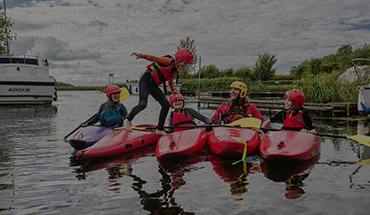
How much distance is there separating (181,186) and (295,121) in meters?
2.80

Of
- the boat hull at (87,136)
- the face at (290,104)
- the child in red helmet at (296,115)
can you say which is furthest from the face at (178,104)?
the face at (290,104)

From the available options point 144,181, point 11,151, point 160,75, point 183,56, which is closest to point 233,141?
point 144,181

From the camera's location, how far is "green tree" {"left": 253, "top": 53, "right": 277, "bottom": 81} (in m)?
35.8

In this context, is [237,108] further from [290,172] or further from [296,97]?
[290,172]

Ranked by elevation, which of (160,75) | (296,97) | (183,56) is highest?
(183,56)

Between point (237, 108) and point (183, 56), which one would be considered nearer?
point (183, 56)

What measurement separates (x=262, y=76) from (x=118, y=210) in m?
34.5

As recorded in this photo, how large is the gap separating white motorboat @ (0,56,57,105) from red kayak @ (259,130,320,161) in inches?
714

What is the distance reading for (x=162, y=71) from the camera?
20.3 ft

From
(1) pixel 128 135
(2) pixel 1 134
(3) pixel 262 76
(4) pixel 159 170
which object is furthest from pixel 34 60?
(3) pixel 262 76

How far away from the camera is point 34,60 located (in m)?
21.2

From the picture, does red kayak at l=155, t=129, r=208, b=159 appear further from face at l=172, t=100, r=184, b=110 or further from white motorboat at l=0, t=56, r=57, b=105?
white motorboat at l=0, t=56, r=57, b=105

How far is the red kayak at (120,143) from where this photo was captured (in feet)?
17.7

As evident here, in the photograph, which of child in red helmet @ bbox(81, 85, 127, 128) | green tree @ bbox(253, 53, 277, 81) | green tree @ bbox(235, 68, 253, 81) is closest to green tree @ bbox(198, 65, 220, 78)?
green tree @ bbox(235, 68, 253, 81)
